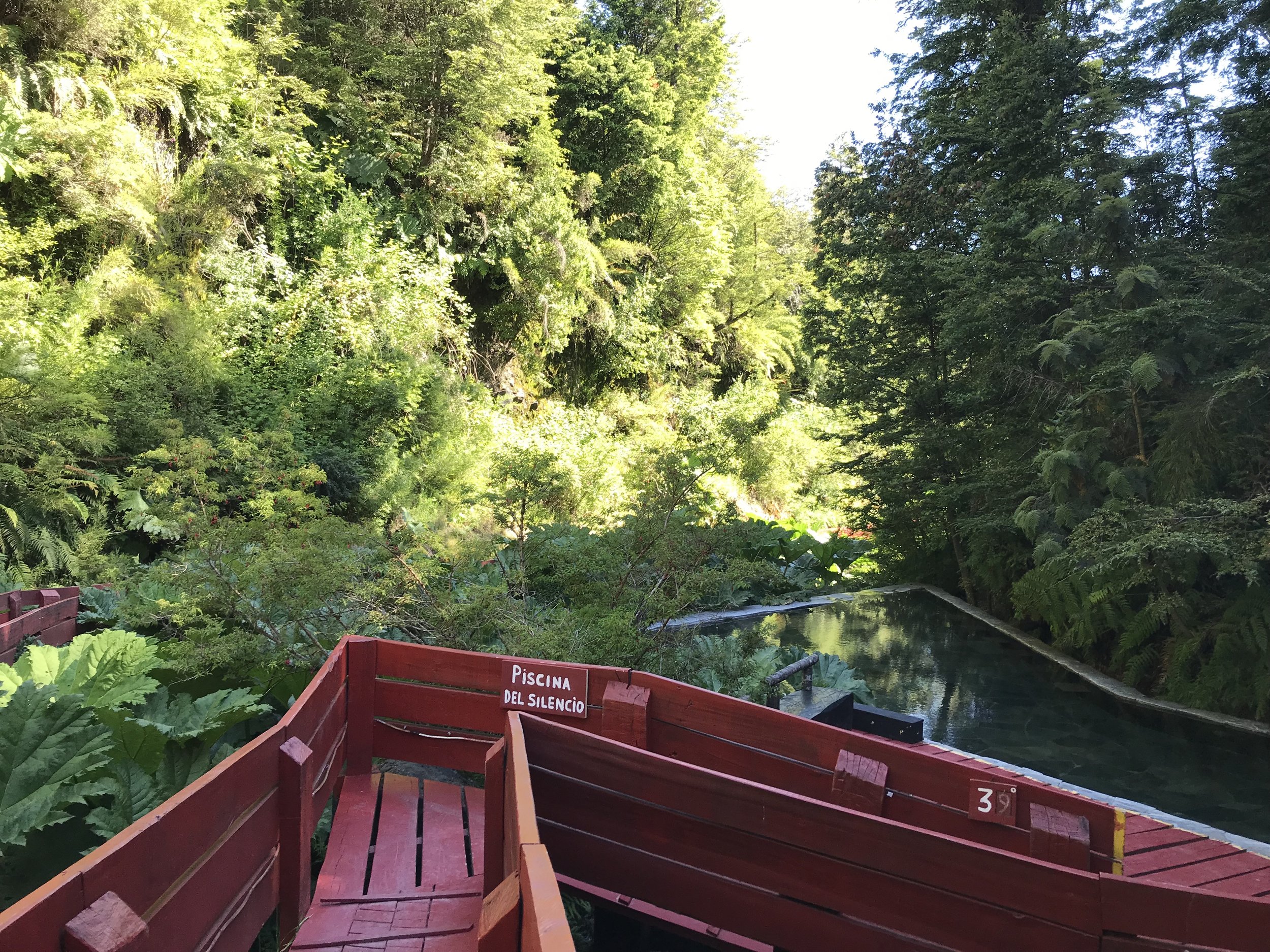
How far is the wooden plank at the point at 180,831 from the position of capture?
1.61 m

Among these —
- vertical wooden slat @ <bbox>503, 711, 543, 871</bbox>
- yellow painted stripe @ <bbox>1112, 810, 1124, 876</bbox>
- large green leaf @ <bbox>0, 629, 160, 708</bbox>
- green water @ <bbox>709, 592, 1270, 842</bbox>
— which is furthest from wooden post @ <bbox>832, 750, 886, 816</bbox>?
green water @ <bbox>709, 592, 1270, 842</bbox>

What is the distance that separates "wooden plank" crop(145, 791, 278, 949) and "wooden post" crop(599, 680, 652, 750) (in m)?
1.25

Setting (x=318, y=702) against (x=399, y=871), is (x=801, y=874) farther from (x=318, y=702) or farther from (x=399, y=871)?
(x=318, y=702)

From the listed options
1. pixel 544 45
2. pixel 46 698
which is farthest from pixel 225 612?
pixel 544 45

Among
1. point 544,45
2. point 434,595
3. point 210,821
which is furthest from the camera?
point 544,45

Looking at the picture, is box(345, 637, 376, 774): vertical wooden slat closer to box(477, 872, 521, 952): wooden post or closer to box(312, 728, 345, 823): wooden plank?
box(312, 728, 345, 823): wooden plank

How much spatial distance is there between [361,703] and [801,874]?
6.75 feet

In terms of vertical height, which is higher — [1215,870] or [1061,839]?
[1061,839]

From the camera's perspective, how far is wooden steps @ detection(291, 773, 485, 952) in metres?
2.48

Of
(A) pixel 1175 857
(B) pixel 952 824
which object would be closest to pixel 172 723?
(B) pixel 952 824

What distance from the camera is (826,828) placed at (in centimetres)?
235

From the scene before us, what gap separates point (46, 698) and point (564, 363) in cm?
1781

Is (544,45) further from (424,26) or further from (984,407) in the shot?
(984,407)

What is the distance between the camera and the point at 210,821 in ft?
6.61
